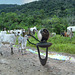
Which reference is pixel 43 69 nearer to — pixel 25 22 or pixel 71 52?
pixel 71 52

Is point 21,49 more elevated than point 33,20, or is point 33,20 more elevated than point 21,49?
point 33,20

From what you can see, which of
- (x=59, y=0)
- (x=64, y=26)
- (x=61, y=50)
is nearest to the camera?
(x=61, y=50)

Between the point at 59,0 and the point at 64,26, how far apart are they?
148 ft

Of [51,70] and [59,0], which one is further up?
[59,0]

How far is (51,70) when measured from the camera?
3691mm

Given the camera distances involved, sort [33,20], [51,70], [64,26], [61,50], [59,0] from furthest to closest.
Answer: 1. [59,0]
2. [33,20]
3. [64,26]
4. [61,50]
5. [51,70]

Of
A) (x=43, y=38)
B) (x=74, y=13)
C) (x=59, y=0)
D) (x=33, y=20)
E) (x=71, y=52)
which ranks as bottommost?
(x=71, y=52)

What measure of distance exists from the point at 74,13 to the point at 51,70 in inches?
1562

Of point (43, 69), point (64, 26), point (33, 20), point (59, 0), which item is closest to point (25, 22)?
point (33, 20)

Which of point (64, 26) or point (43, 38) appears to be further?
point (64, 26)

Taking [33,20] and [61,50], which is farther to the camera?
[33,20]

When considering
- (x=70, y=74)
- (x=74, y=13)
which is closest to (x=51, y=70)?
(x=70, y=74)

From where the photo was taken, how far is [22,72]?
345 centimetres

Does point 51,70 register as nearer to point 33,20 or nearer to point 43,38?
point 43,38
